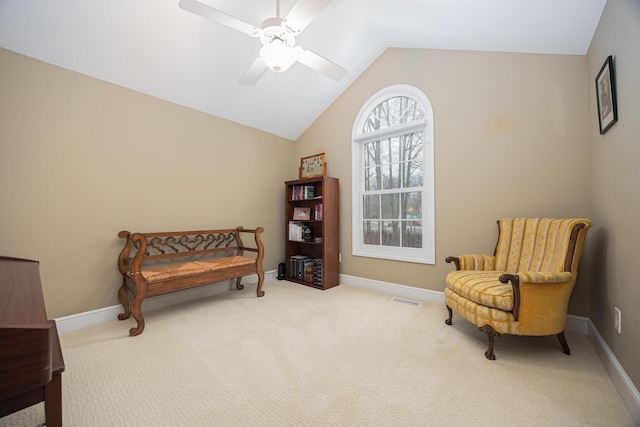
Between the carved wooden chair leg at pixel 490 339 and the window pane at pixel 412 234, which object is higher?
the window pane at pixel 412 234

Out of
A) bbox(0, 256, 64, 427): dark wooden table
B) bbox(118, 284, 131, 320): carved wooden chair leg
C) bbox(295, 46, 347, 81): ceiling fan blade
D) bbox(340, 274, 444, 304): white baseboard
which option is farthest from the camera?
bbox(340, 274, 444, 304): white baseboard

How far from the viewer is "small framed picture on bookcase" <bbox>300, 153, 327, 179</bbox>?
3916 mm

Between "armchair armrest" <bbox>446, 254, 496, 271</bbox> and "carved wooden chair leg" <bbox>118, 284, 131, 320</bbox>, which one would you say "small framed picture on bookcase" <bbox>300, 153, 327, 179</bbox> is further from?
"carved wooden chair leg" <bbox>118, 284, 131, 320</bbox>

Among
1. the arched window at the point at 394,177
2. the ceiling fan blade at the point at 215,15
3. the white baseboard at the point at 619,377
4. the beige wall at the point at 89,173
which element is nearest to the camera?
the white baseboard at the point at 619,377

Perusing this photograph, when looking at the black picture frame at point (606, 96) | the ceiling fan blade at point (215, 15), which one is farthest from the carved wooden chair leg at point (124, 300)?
the black picture frame at point (606, 96)

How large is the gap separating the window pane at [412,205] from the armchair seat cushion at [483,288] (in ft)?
3.45

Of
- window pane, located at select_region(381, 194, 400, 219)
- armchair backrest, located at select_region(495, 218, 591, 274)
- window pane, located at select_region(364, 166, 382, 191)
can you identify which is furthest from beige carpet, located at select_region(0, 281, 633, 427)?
window pane, located at select_region(364, 166, 382, 191)

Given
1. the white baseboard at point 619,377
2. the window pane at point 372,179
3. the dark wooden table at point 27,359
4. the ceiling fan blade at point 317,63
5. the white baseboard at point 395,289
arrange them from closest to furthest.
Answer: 1. the dark wooden table at point 27,359
2. the white baseboard at point 619,377
3. the ceiling fan blade at point 317,63
4. the white baseboard at point 395,289
5. the window pane at point 372,179

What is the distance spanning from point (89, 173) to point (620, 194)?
4.08 m

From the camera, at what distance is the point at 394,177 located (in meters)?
3.45

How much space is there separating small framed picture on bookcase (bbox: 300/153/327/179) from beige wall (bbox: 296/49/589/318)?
1.25 m

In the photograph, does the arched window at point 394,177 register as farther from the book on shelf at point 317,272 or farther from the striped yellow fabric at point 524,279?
the striped yellow fabric at point 524,279

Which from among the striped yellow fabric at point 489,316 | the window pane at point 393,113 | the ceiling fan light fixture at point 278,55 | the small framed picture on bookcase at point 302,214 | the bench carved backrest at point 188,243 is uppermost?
the window pane at point 393,113

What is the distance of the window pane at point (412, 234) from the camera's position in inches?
126
